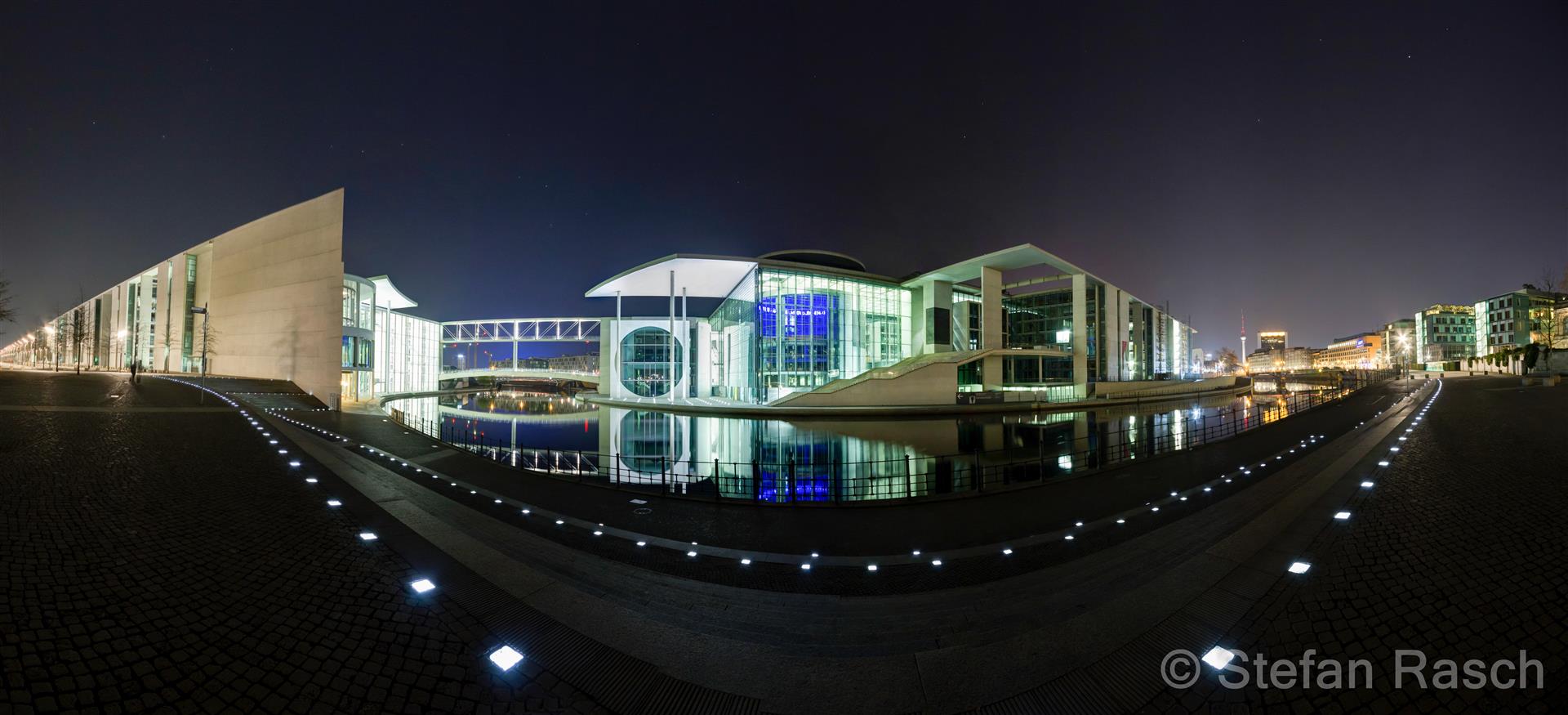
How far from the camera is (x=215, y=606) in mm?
3863

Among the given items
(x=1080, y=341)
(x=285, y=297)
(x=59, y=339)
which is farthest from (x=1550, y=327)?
(x=59, y=339)

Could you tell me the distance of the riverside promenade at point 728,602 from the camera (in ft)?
10.4

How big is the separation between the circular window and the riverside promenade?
47472 mm

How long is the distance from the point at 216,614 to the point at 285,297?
40.5 m

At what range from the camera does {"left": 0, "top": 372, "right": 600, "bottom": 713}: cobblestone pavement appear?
291 centimetres

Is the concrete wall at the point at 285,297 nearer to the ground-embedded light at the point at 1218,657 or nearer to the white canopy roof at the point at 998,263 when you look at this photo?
the ground-embedded light at the point at 1218,657

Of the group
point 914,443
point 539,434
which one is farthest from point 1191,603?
point 539,434

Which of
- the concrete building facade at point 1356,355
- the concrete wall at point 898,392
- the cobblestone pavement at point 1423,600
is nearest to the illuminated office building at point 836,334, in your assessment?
the concrete wall at point 898,392

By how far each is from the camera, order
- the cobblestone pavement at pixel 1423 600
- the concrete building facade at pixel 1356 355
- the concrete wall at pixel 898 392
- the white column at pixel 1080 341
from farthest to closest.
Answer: the concrete building facade at pixel 1356 355 < the white column at pixel 1080 341 < the concrete wall at pixel 898 392 < the cobblestone pavement at pixel 1423 600

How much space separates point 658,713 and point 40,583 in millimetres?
4815

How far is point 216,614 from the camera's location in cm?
375

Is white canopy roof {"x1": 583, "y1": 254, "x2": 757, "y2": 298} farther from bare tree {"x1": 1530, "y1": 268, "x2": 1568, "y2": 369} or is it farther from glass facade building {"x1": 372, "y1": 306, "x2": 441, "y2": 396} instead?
bare tree {"x1": 1530, "y1": 268, "x2": 1568, "y2": 369}

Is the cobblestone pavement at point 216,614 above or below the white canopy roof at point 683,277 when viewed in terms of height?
below

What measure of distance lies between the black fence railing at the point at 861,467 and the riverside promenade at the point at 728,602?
8.27 feet
